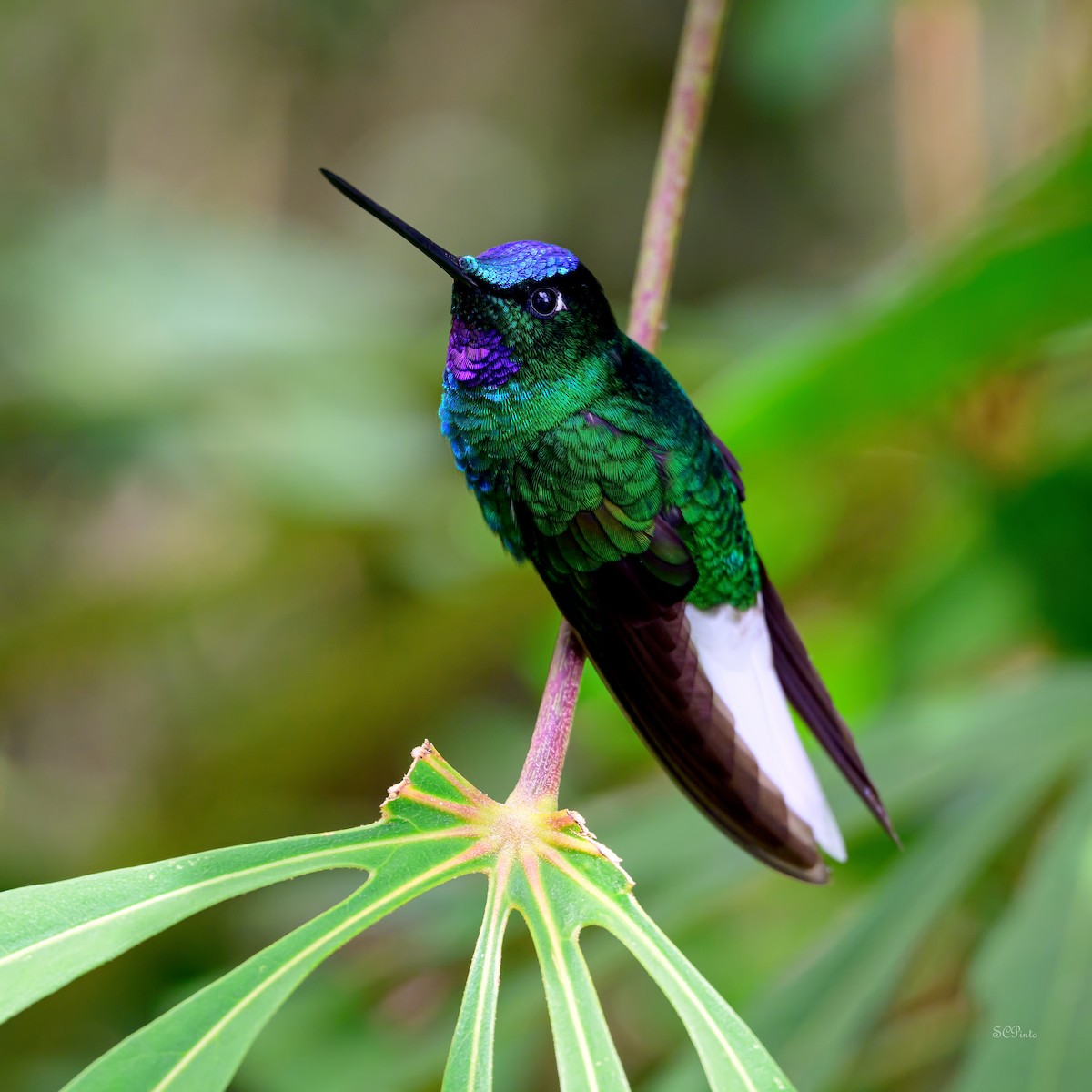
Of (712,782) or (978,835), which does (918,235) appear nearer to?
(978,835)

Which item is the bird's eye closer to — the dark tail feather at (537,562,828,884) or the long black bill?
the long black bill

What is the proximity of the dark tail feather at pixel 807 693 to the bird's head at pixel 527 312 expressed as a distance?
1.37ft

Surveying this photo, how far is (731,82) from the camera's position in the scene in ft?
15.5

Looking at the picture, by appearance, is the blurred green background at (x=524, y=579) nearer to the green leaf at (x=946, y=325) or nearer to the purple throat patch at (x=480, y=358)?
the green leaf at (x=946, y=325)

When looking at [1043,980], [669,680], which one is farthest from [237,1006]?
[1043,980]

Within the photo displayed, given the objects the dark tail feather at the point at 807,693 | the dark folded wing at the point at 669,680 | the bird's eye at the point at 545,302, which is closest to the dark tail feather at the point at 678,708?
the dark folded wing at the point at 669,680

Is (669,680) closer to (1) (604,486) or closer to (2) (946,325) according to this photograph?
(1) (604,486)

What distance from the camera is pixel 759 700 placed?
1632mm

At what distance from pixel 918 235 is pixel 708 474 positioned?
1.40m

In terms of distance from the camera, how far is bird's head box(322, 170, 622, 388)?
4.35 ft

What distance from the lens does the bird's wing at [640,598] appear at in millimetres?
1327

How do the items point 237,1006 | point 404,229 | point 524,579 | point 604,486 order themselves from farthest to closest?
point 524,579 → point 604,486 → point 404,229 → point 237,1006

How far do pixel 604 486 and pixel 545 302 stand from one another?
8.3 inches
